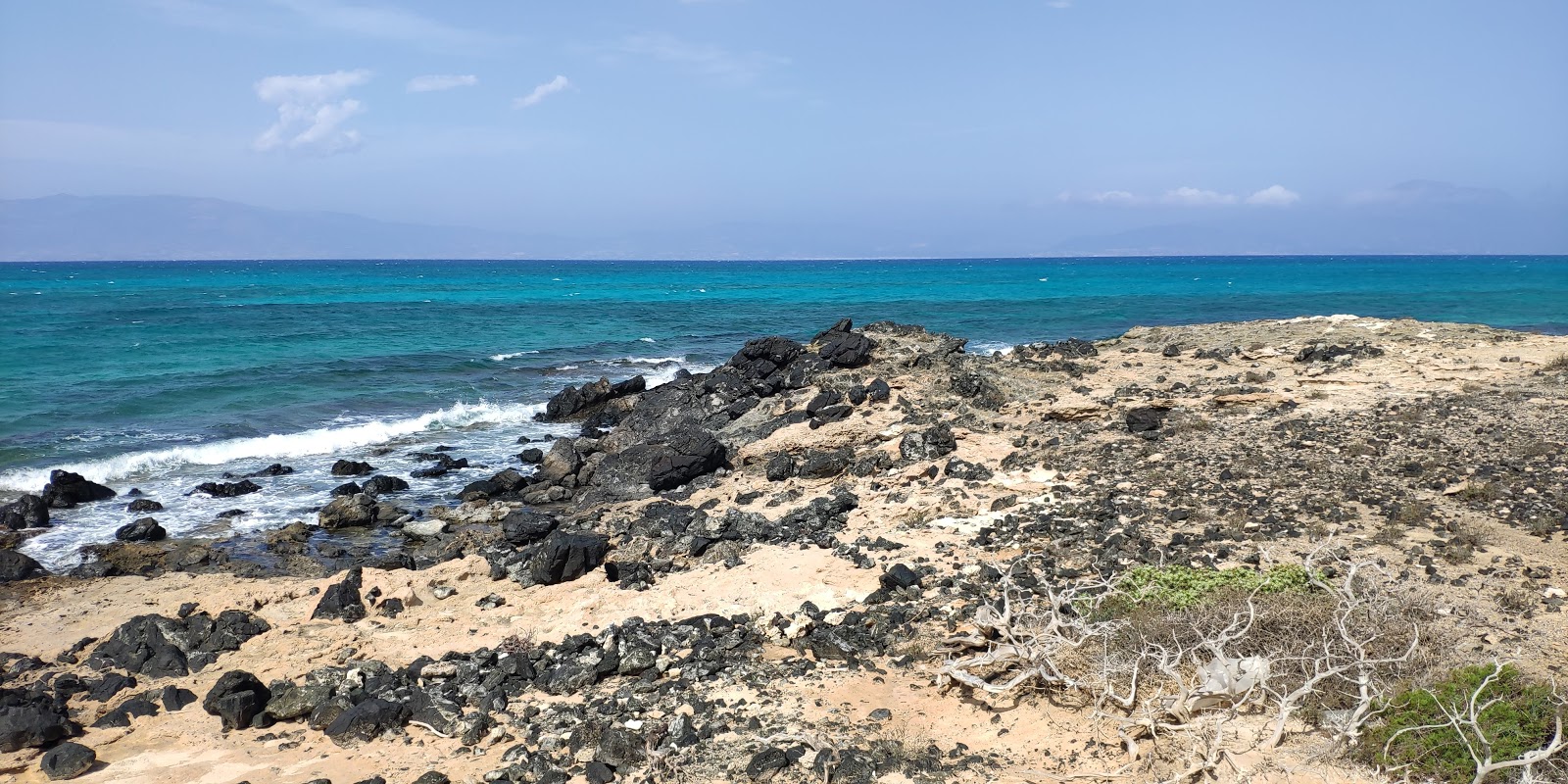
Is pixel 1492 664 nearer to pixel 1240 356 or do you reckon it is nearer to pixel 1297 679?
pixel 1297 679

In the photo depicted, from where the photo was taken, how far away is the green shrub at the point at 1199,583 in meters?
7.84

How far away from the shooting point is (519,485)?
17.0 meters

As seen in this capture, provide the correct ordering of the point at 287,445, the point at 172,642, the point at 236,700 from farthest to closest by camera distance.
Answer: the point at 287,445
the point at 172,642
the point at 236,700

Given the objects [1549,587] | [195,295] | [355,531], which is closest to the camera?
[1549,587]

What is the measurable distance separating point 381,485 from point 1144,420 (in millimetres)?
12984

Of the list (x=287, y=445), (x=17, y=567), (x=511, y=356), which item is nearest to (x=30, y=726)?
(x=17, y=567)

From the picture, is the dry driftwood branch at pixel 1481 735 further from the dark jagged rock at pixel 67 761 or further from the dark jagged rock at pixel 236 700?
the dark jagged rock at pixel 67 761

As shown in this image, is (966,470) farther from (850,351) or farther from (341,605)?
(341,605)

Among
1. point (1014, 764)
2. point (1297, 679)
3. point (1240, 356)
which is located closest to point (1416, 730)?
point (1297, 679)

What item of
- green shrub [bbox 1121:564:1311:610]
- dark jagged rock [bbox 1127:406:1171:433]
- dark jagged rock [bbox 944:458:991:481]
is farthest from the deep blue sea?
green shrub [bbox 1121:564:1311:610]

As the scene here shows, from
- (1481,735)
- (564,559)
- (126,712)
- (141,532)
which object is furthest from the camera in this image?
(141,532)

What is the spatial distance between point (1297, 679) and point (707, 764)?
13.6 ft

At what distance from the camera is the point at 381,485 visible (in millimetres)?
16922

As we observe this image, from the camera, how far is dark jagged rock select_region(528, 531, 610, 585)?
1106 cm
